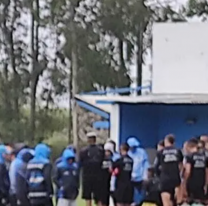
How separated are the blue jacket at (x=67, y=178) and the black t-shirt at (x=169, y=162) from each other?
1.80 meters

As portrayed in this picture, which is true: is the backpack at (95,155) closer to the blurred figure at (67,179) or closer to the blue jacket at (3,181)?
the blurred figure at (67,179)

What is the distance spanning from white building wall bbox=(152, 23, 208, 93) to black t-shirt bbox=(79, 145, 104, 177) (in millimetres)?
9951

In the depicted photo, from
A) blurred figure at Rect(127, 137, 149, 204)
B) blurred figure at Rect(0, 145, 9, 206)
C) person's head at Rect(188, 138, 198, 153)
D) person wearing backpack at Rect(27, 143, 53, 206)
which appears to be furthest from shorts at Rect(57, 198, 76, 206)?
person's head at Rect(188, 138, 198, 153)

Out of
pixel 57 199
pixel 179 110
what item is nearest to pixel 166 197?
pixel 57 199

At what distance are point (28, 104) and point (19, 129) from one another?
2234 mm

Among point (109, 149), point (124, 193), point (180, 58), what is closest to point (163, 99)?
point (180, 58)

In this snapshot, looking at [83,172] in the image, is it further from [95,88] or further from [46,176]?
[95,88]

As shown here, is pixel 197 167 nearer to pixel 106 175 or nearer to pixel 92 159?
pixel 106 175

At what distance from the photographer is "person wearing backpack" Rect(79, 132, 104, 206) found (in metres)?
20.9

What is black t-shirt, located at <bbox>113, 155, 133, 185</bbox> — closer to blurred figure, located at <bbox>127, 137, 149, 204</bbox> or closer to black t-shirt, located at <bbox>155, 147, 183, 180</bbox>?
blurred figure, located at <bbox>127, 137, 149, 204</bbox>

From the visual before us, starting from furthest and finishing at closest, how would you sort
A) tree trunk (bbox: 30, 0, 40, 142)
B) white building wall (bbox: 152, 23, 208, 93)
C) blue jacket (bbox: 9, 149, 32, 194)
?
tree trunk (bbox: 30, 0, 40, 142) < white building wall (bbox: 152, 23, 208, 93) < blue jacket (bbox: 9, 149, 32, 194)

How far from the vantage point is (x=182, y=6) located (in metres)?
52.0

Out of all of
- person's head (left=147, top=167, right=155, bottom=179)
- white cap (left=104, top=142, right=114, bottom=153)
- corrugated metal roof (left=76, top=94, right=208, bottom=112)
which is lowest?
person's head (left=147, top=167, right=155, bottom=179)

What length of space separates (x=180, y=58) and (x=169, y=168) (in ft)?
39.9
